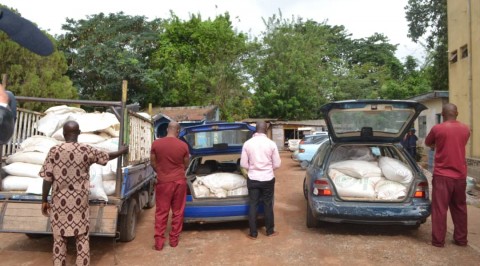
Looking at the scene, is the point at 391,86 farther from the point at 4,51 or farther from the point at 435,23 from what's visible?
the point at 4,51

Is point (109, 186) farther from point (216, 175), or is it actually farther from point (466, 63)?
point (466, 63)

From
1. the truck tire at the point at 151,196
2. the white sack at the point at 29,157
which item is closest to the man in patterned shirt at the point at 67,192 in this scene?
the white sack at the point at 29,157

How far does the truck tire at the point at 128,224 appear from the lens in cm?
582

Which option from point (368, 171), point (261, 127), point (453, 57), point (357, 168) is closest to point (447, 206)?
point (368, 171)

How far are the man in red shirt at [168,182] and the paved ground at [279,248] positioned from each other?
29 centimetres

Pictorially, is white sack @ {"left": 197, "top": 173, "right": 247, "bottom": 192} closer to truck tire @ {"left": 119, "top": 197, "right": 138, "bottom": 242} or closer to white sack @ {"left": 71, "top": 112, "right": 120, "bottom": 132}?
truck tire @ {"left": 119, "top": 197, "right": 138, "bottom": 242}

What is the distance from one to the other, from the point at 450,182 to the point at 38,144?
5768mm

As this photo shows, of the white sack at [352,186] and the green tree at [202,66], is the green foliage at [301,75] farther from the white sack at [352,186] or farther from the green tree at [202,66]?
the white sack at [352,186]

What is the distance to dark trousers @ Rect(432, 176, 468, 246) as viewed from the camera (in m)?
5.36

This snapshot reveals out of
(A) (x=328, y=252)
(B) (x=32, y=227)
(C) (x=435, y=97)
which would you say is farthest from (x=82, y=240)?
(C) (x=435, y=97)

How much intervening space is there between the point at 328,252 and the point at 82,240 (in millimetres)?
3075

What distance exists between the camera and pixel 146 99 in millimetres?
30547

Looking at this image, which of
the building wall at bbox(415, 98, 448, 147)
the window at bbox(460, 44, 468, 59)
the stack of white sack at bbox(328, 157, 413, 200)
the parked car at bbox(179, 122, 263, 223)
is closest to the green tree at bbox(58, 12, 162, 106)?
the building wall at bbox(415, 98, 448, 147)

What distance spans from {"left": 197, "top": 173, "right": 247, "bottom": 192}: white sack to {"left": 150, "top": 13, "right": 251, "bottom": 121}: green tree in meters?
23.9
